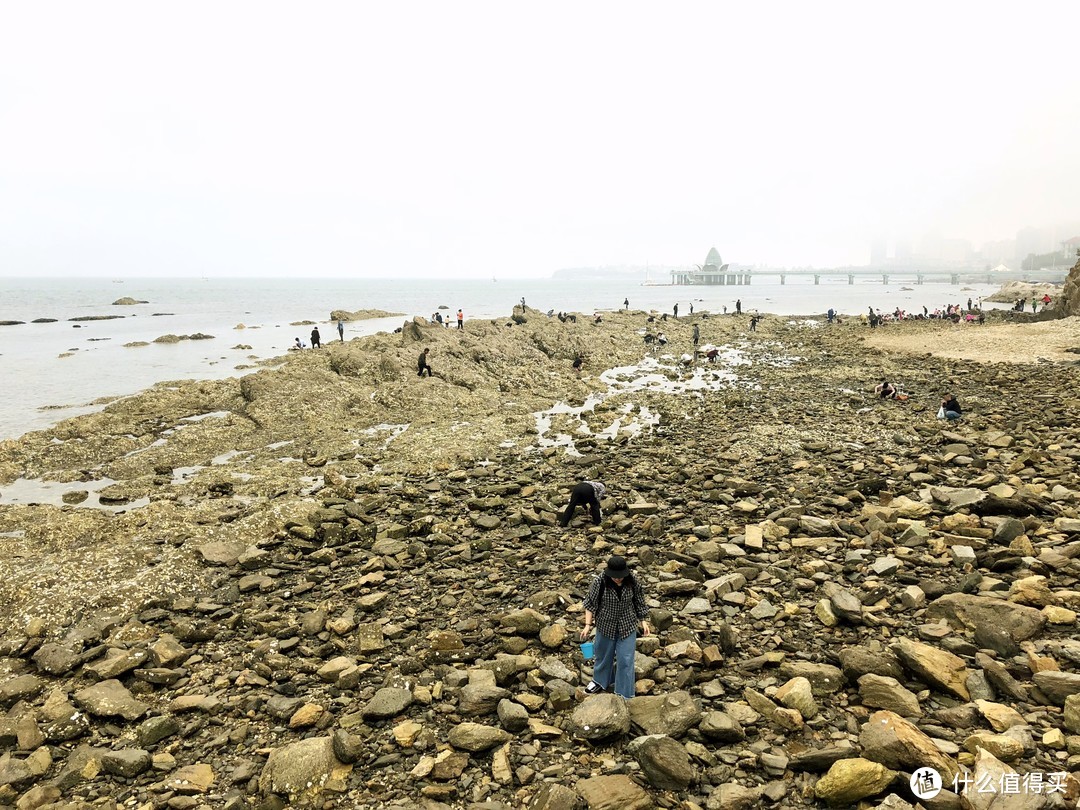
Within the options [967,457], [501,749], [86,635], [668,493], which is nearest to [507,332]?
[668,493]

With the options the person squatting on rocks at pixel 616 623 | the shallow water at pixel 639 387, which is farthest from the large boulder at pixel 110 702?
the shallow water at pixel 639 387

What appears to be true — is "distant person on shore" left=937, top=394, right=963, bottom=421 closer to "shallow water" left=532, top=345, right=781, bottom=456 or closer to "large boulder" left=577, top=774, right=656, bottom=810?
"shallow water" left=532, top=345, right=781, bottom=456

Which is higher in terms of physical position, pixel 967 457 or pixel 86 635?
pixel 967 457

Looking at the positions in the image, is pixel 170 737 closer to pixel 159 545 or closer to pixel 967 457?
pixel 159 545

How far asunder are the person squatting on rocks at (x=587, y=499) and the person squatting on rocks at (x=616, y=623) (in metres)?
6.58

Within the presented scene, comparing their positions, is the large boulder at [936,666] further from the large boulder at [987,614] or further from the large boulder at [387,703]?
the large boulder at [387,703]

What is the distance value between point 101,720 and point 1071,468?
21851 millimetres

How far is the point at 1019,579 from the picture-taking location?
8930 mm

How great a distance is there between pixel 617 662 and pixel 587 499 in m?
7.02

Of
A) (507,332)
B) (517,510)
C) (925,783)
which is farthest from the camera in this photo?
(507,332)

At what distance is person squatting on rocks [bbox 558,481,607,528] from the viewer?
14531 millimetres

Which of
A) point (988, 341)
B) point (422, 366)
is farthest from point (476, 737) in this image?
point (988, 341)

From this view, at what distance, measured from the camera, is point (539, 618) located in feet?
32.1
